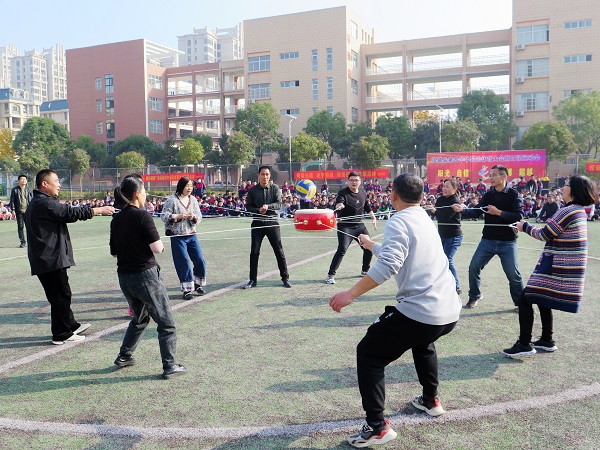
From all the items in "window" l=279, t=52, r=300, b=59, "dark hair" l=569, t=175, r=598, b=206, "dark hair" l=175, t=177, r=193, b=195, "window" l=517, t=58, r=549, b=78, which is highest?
"window" l=279, t=52, r=300, b=59

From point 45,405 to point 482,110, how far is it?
4969cm

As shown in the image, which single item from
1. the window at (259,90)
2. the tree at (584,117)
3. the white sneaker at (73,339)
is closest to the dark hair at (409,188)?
the white sneaker at (73,339)

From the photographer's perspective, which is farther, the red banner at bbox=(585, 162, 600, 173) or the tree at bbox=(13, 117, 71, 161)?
the tree at bbox=(13, 117, 71, 161)

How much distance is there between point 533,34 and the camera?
169 feet

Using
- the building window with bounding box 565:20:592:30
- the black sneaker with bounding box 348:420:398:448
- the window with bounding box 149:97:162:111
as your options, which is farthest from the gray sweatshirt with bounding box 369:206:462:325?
the window with bounding box 149:97:162:111

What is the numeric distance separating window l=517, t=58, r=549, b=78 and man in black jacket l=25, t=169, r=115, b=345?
178ft

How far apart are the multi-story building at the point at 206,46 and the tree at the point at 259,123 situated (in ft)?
396

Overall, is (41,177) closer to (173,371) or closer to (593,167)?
(173,371)

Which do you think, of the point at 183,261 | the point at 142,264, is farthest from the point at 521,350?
the point at 183,261

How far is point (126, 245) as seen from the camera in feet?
15.5

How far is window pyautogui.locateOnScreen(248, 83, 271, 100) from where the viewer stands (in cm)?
6381

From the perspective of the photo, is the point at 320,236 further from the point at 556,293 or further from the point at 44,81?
the point at 44,81

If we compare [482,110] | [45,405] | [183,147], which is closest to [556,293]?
[45,405]

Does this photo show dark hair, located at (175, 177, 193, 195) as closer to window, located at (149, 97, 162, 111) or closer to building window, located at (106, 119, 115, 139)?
window, located at (149, 97, 162, 111)
